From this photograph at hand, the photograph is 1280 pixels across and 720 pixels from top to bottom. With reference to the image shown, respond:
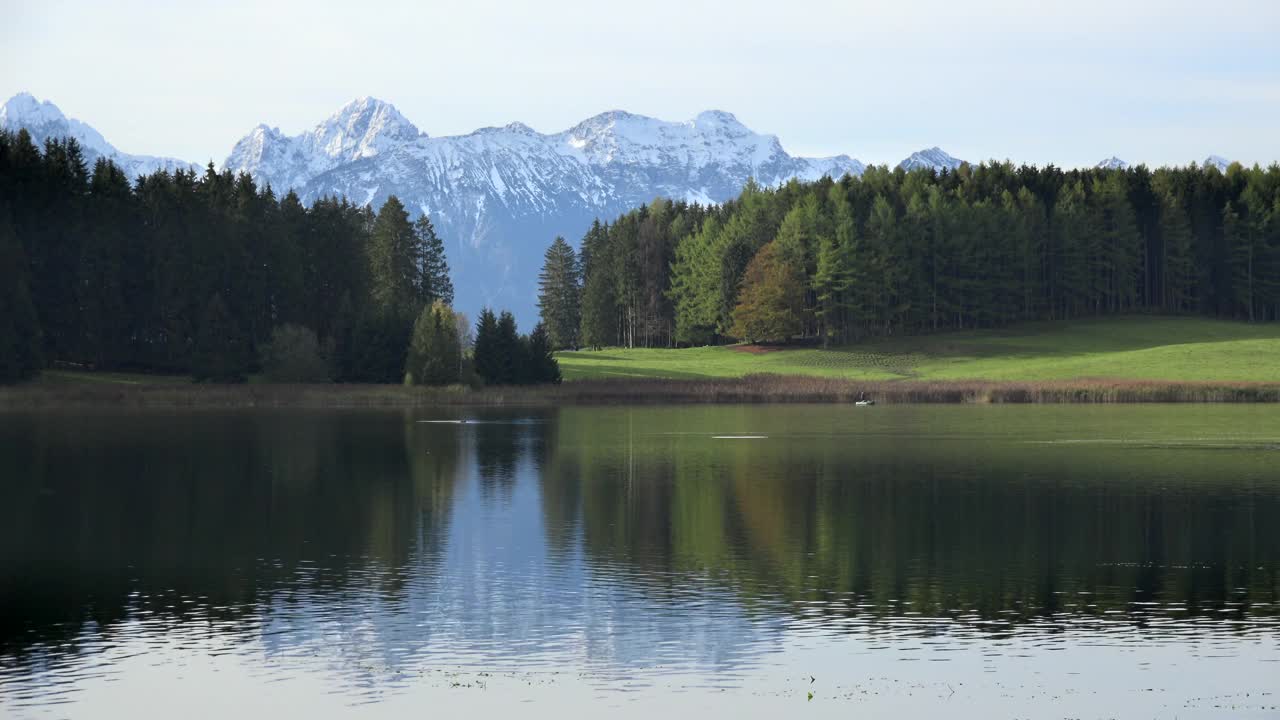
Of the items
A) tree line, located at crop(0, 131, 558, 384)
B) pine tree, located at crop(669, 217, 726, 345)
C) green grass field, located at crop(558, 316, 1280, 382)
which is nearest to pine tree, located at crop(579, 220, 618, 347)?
pine tree, located at crop(669, 217, 726, 345)

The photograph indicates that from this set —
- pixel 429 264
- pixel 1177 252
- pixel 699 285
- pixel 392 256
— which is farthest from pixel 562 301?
pixel 1177 252

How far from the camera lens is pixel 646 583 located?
1179 inches

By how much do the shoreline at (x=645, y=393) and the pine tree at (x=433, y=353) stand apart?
1441 millimetres

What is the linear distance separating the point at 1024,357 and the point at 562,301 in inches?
3157

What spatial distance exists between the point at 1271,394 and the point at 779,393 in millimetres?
35611

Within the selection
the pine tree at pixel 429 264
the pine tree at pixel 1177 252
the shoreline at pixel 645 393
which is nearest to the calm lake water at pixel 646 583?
the shoreline at pixel 645 393

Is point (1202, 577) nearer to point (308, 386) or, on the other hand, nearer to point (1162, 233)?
point (308, 386)

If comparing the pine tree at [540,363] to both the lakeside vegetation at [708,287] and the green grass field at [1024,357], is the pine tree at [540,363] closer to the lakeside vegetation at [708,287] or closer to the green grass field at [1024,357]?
the lakeside vegetation at [708,287]

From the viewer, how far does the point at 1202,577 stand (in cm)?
3030

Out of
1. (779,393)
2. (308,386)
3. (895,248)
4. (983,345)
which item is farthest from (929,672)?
(895,248)

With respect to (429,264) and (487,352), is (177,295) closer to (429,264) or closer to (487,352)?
(487,352)

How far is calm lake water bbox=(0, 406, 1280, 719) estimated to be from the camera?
21.3 meters

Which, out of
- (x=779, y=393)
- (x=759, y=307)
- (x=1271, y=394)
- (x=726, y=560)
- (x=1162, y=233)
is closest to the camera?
(x=726, y=560)

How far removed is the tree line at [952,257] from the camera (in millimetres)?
148625
